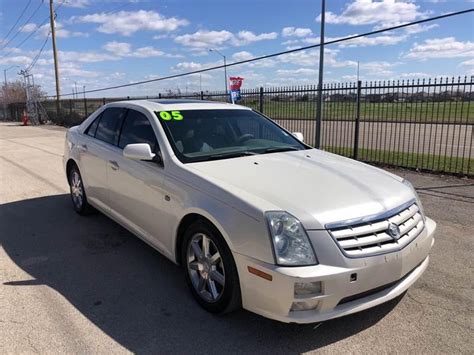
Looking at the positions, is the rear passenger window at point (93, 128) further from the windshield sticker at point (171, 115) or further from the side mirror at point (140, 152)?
the side mirror at point (140, 152)

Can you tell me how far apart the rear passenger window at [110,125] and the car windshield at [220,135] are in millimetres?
848

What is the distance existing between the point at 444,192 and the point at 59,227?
606cm

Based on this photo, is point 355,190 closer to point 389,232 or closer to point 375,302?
point 389,232

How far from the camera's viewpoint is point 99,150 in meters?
5.02

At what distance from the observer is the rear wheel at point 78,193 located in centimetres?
571

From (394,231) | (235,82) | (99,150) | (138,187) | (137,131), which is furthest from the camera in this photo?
(235,82)

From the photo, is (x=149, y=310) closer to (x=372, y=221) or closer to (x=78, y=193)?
(x=372, y=221)

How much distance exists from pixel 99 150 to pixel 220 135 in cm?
170

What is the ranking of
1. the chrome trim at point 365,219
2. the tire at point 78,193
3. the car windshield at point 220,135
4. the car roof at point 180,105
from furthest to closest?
the tire at point 78,193, the car roof at point 180,105, the car windshield at point 220,135, the chrome trim at point 365,219

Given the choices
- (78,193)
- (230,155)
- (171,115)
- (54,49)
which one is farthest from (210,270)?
(54,49)

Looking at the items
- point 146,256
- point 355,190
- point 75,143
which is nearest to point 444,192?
point 355,190

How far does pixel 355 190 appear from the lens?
10.2 feet

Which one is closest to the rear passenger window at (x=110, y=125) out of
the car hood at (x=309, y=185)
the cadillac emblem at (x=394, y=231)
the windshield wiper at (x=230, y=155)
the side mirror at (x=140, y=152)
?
the side mirror at (x=140, y=152)

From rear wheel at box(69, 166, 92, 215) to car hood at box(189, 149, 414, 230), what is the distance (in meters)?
2.79
